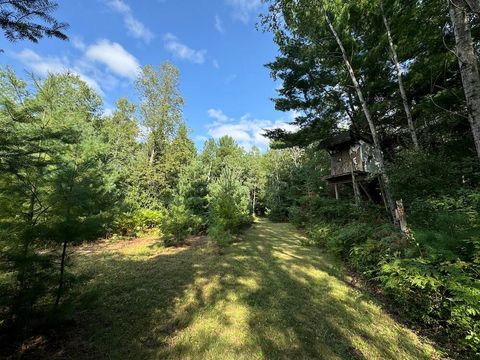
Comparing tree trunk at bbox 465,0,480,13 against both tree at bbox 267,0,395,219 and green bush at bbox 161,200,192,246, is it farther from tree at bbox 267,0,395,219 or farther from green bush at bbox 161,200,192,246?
green bush at bbox 161,200,192,246

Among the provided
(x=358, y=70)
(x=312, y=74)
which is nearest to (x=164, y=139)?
(x=312, y=74)

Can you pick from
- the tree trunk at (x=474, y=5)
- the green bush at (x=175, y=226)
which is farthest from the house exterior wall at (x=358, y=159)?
the tree trunk at (x=474, y=5)

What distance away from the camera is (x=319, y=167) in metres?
22.2

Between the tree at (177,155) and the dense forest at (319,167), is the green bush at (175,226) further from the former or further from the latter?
the tree at (177,155)

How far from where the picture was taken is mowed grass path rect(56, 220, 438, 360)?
3.67m

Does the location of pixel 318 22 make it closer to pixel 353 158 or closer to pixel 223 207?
pixel 353 158

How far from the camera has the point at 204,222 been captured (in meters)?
13.8

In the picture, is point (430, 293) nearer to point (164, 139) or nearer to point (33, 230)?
point (33, 230)

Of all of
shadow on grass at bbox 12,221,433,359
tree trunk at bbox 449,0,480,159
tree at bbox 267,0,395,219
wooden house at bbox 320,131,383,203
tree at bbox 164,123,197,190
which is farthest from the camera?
tree at bbox 164,123,197,190

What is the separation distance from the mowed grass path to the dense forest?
2.15 ft

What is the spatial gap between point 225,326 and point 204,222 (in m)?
9.67

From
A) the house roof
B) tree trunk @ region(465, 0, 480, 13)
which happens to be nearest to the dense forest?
tree trunk @ region(465, 0, 480, 13)

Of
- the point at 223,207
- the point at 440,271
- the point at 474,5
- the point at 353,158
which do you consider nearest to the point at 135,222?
the point at 223,207

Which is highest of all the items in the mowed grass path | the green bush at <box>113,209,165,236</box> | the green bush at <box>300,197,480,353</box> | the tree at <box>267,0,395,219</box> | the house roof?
the tree at <box>267,0,395,219</box>
